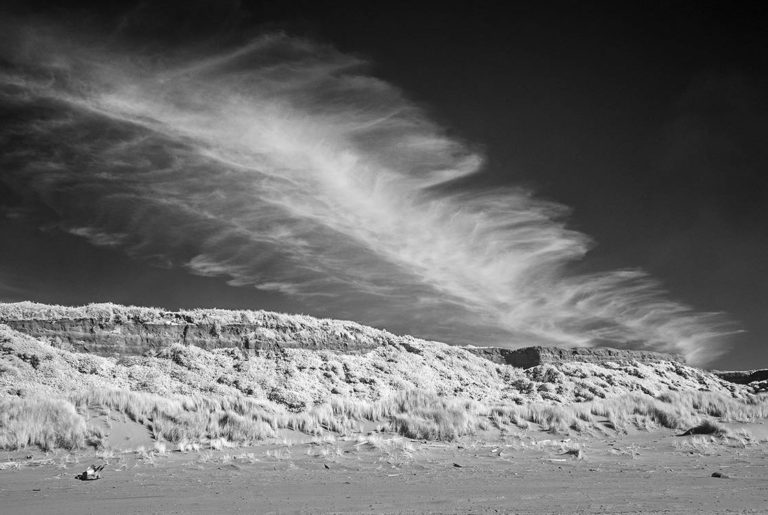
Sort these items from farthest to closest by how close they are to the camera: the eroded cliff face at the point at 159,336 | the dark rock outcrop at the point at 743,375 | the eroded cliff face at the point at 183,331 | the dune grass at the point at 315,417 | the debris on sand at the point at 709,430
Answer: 1. the dark rock outcrop at the point at 743,375
2. the eroded cliff face at the point at 183,331
3. the eroded cliff face at the point at 159,336
4. the debris on sand at the point at 709,430
5. the dune grass at the point at 315,417

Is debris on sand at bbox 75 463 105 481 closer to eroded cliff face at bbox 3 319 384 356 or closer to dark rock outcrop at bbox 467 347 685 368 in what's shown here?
eroded cliff face at bbox 3 319 384 356

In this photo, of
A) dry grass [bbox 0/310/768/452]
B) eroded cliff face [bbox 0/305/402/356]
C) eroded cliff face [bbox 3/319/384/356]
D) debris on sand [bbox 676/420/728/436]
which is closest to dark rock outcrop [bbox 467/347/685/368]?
dry grass [bbox 0/310/768/452]

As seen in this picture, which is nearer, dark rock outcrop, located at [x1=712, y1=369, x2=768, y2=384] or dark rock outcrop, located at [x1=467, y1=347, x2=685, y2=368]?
dark rock outcrop, located at [x1=467, y1=347, x2=685, y2=368]

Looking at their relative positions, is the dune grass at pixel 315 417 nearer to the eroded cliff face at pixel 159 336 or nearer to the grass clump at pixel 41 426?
the grass clump at pixel 41 426

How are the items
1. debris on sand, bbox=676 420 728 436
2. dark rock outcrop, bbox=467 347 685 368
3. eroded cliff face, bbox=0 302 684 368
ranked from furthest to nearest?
dark rock outcrop, bbox=467 347 685 368
eroded cliff face, bbox=0 302 684 368
debris on sand, bbox=676 420 728 436

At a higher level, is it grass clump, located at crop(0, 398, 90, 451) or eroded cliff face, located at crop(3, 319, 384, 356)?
eroded cliff face, located at crop(3, 319, 384, 356)

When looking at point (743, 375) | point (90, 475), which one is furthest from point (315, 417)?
point (743, 375)

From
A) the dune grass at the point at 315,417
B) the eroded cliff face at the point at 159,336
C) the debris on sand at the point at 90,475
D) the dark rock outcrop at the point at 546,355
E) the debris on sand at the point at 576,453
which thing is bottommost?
the debris on sand at the point at 90,475

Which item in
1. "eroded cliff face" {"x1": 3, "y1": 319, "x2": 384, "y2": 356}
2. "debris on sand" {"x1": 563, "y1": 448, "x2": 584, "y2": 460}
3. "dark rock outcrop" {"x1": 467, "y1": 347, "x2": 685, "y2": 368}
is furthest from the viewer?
"dark rock outcrop" {"x1": 467, "y1": 347, "x2": 685, "y2": 368}

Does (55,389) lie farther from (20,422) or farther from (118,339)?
(118,339)

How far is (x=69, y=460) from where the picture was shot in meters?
11.9

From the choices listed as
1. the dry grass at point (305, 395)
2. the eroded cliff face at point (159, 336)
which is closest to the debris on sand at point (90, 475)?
the dry grass at point (305, 395)

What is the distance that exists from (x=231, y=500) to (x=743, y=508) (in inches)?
283

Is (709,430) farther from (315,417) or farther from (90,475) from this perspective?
(90,475)
